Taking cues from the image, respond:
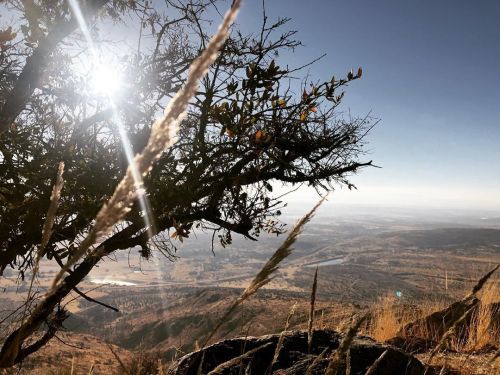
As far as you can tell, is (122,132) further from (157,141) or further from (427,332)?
(427,332)

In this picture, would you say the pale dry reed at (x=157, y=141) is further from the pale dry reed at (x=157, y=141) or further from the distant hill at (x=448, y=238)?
the distant hill at (x=448, y=238)

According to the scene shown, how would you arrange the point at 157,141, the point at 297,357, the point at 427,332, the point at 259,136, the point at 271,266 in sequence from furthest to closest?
the point at 427,332 < the point at 259,136 < the point at 297,357 < the point at 271,266 < the point at 157,141

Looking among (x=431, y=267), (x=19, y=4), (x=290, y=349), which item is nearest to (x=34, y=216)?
(x=290, y=349)

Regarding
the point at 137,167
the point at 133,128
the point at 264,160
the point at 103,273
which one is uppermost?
the point at 133,128

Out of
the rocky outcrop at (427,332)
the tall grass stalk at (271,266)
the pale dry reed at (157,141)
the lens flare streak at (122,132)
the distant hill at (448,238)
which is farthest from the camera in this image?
the distant hill at (448,238)

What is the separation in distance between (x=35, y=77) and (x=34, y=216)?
4.82 feet

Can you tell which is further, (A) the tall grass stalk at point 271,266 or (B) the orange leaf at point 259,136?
(B) the orange leaf at point 259,136

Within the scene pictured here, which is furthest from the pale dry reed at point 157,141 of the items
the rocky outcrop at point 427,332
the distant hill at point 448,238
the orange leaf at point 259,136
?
the distant hill at point 448,238

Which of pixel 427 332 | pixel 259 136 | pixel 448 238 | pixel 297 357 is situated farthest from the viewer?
pixel 448 238

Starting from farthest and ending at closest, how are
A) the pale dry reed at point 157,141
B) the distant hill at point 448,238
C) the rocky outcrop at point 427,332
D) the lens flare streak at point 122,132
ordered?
the distant hill at point 448,238 → the rocky outcrop at point 427,332 → the lens flare streak at point 122,132 → the pale dry reed at point 157,141

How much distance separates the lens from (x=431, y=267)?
2970 inches

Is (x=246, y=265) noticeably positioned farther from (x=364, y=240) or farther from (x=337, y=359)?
(x=337, y=359)

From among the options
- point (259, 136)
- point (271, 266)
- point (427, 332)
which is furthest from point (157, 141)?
point (427, 332)

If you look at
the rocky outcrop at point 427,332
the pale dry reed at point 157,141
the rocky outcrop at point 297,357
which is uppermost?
the pale dry reed at point 157,141
